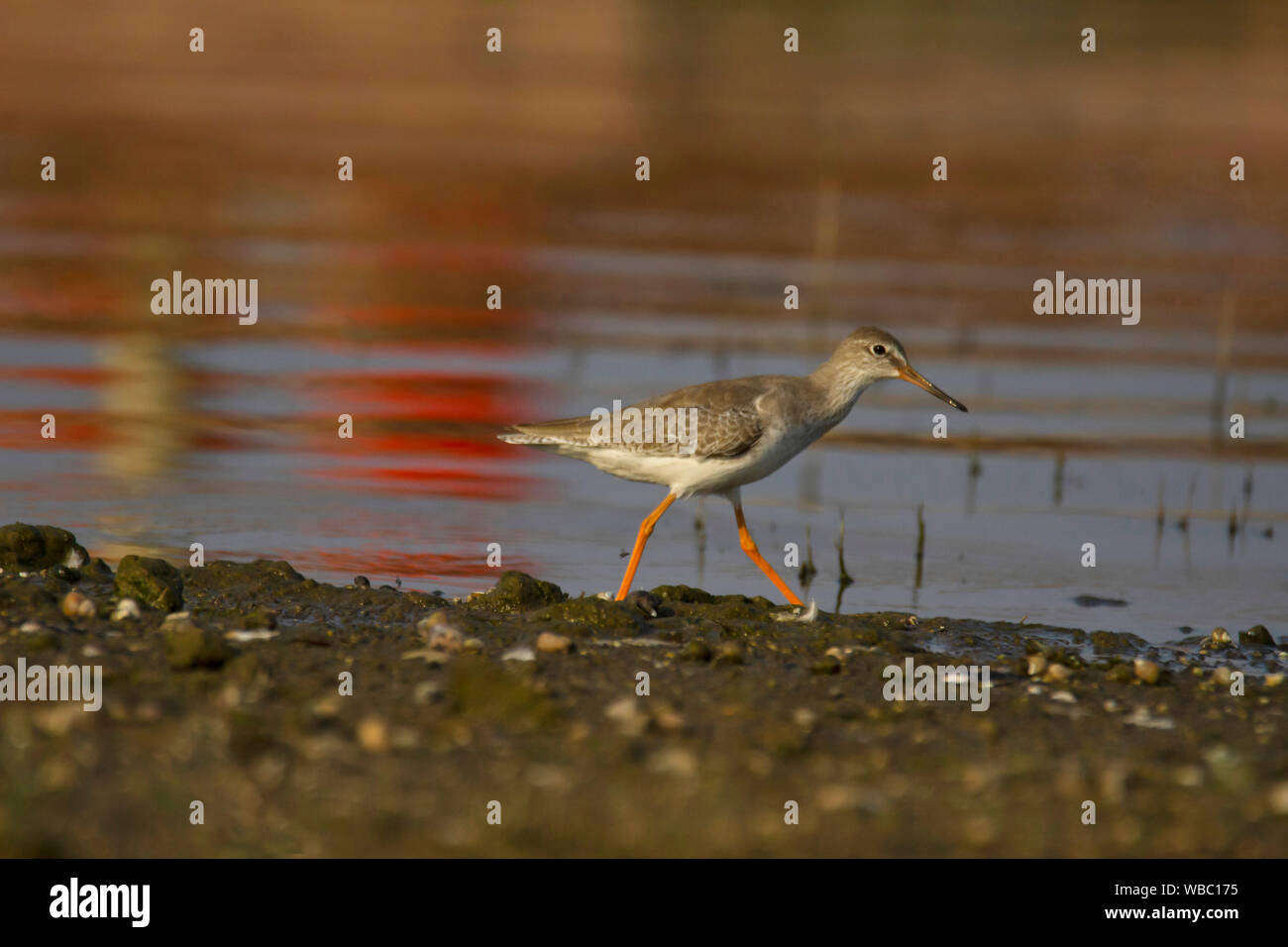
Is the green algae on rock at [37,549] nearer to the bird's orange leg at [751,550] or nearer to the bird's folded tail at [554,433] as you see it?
the bird's folded tail at [554,433]

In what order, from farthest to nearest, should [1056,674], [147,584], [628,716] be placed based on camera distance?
[147,584]
[1056,674]
[628,716]

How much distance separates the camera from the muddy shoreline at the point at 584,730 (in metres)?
5.77

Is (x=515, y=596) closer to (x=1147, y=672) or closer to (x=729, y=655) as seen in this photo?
(x=729, y=655)

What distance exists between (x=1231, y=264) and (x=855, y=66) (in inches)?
666

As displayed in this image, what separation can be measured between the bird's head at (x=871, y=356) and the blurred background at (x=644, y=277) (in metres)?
1.24

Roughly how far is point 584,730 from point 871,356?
4.72 meters

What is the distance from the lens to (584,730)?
6.75m

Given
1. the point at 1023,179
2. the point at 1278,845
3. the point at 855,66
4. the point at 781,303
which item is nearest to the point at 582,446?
the point at 1278,845

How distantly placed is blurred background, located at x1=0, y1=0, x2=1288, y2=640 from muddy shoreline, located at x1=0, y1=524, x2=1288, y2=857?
146 cm

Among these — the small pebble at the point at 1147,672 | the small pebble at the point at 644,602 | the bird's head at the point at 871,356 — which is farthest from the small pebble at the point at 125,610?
the small pebble at the point at 1147,672

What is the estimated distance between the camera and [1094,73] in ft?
121

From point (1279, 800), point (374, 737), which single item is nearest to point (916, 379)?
point (1279, 800)

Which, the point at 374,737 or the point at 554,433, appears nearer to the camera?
the point at 374,737

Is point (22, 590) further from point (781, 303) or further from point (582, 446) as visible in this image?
point (781, 303)
